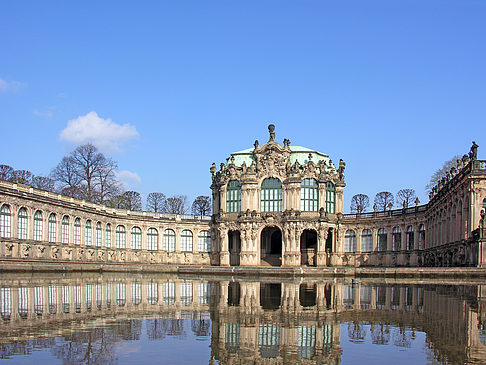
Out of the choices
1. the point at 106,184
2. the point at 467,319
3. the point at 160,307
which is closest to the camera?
the point at 467,319

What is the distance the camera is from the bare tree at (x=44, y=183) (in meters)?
94.1

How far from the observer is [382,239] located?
83312mm

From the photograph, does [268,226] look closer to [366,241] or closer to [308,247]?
[308,247]

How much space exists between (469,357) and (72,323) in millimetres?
10909

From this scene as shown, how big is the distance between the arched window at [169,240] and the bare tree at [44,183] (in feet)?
69.6

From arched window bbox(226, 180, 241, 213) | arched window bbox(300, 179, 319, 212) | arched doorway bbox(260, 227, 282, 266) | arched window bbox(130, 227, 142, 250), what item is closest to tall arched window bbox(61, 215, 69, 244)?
arched window bbox(130, 227, 142, 250)

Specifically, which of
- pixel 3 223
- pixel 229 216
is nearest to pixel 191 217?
pixel 229 216

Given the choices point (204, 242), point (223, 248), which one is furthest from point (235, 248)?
point (204, 242)

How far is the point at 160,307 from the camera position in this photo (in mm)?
23375

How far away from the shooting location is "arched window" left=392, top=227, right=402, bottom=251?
8084 centimetres

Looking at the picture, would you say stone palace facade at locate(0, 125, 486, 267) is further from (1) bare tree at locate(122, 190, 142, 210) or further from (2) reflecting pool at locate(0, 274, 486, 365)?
(2) reflecting pool at locate(0, 274, 486, 365)

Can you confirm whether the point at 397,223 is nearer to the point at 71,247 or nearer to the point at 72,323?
the point at 71,247

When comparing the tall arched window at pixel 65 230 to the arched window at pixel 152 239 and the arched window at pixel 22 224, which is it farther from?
the arched window at pixel 152 239

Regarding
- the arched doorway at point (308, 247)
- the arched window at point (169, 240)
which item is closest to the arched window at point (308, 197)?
the arched doorway at point (308, 247)
